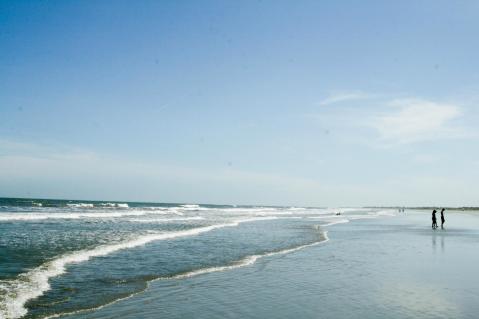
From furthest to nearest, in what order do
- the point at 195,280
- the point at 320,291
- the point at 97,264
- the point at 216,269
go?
the point at 97,264, the point at 216,269, the point at 195,280, the point at 320,291

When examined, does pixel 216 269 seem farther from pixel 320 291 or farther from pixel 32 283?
pixel 32 283

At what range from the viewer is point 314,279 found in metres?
12.3

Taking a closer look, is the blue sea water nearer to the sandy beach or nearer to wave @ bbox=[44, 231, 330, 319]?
wave @ bbox=[44, 231, 330, 319]

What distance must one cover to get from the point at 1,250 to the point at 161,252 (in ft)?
19.6

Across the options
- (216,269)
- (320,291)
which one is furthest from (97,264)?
(320,291)

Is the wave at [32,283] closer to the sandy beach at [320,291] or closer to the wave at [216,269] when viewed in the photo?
the wave at [216,269]

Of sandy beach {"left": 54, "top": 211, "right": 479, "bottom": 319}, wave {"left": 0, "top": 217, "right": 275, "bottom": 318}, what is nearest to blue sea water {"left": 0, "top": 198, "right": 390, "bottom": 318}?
wave {"left": 0, "top": 217, "right": 275, "bottom": 318}

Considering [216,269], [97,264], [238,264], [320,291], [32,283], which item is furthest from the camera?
[238,264]

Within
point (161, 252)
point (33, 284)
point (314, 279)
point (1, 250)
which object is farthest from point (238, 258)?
point (1, 250)

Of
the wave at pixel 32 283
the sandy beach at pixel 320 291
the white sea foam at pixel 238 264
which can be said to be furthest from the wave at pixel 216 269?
the wave at pixel 32 283

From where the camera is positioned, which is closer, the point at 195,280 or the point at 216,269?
the point at 195,280

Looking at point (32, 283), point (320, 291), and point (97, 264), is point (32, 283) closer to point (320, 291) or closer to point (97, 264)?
point (97, 264)

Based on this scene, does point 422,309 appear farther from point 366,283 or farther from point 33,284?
point 33,284

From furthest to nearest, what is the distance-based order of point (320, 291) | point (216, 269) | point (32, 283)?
1. point (216, 269)
2. point (32, 283)
3. point (320, 291)
